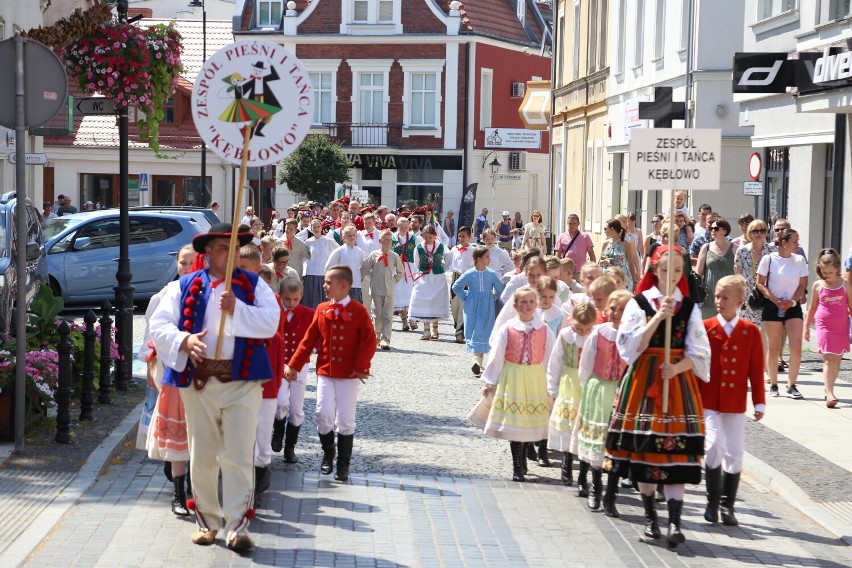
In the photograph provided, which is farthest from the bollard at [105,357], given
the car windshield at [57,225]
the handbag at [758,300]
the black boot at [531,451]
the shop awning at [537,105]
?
the shop awning at [537,105]

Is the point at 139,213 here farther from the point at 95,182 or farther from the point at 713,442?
the point at 95,182

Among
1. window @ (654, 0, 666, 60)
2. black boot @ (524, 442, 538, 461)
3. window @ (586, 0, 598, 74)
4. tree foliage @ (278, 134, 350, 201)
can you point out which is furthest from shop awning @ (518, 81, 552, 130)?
black boot @ (524, 442, 538, 461)

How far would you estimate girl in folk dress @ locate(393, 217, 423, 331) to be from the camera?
22.0 meters

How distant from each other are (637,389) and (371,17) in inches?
2044

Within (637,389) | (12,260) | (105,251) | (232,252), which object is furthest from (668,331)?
(105,251)

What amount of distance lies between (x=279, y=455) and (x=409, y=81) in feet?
159

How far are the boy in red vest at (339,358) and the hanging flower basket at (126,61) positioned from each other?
200 inches

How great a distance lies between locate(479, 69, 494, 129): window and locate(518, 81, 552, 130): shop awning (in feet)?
26.3

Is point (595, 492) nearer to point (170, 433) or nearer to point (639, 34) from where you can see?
point (170, 433)

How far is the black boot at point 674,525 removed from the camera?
25.8 feet

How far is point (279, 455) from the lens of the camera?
1069 cm

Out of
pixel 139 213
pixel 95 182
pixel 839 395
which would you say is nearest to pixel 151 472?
pixel 839 395

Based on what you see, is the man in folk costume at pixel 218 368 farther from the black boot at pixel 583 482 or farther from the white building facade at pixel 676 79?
the white building facade at pixel 676 79

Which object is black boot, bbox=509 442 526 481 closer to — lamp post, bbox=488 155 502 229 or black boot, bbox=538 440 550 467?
black boot, bbox=538 440 550 467
